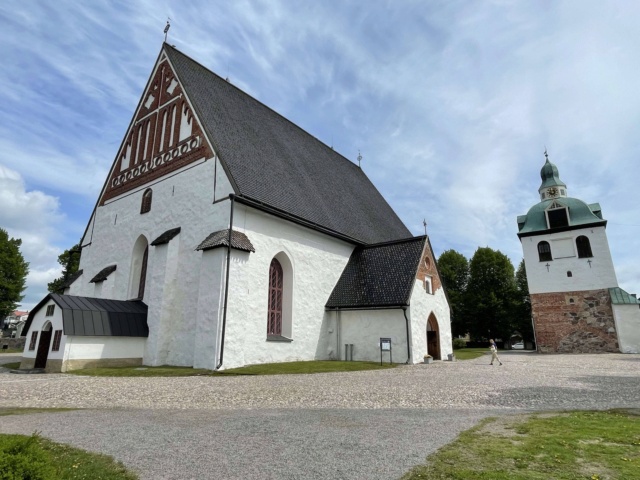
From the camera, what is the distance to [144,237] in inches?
746

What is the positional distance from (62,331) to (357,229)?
14.8 m

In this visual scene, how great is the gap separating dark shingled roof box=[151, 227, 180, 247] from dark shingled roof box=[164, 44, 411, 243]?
3.70 meters

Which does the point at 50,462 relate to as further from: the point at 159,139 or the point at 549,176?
the point at 549,176

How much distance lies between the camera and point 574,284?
30469mm

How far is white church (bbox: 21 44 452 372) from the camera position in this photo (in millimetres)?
14359

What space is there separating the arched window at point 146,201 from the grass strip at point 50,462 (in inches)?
623

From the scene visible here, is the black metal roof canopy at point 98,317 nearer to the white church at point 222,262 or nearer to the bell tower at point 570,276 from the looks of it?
the white church at point 222,262

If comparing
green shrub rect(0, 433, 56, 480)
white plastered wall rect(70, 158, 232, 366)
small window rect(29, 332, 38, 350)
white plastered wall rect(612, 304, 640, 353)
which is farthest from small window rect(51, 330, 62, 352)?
white plastered wall rect(612, 304, 640, 353)

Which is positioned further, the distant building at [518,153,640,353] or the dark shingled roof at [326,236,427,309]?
the distant building at [518,153,640,353]

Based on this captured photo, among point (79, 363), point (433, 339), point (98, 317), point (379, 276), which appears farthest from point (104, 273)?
point (433, 339)

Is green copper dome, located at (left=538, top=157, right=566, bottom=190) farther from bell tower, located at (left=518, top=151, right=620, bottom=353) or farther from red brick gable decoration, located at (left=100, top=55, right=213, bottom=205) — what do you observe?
red brick gable decoration, located at (left=100, top=55, right=213, bottom=205)

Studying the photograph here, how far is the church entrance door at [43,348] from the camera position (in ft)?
47.0

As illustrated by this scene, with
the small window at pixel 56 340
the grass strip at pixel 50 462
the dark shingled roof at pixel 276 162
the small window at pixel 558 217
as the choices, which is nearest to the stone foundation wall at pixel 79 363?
the small window at pixel 56 340

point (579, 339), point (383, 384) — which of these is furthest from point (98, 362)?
point (579, 339)
